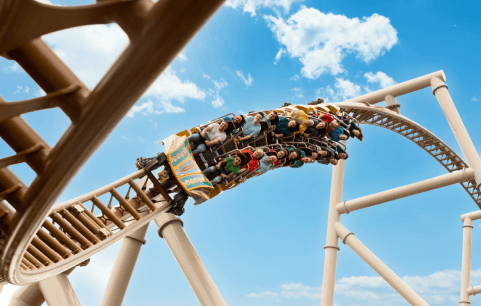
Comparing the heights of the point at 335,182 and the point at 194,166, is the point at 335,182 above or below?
above

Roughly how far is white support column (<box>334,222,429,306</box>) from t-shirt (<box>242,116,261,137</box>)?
359 centimetres

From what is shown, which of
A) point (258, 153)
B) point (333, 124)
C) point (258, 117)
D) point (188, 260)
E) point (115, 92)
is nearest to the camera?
point (115, 92)

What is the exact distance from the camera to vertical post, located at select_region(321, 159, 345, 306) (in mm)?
8477

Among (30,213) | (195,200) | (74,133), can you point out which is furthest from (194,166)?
(74,133)

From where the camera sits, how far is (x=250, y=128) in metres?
6.47

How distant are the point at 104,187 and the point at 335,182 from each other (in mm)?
5684

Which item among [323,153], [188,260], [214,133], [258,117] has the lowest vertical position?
[188,260]

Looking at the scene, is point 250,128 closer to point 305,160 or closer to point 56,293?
point 305,160

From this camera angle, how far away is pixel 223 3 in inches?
45.2

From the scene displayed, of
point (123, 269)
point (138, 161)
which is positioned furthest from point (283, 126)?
point (123, 269)

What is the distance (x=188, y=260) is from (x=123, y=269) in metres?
0.99

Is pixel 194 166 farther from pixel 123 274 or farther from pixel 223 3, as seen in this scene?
pixel 223 3

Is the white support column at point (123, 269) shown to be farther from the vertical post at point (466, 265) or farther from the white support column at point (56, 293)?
the vertical post at point (466, 265)

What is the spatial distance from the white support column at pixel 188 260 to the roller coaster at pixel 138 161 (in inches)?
0.7
